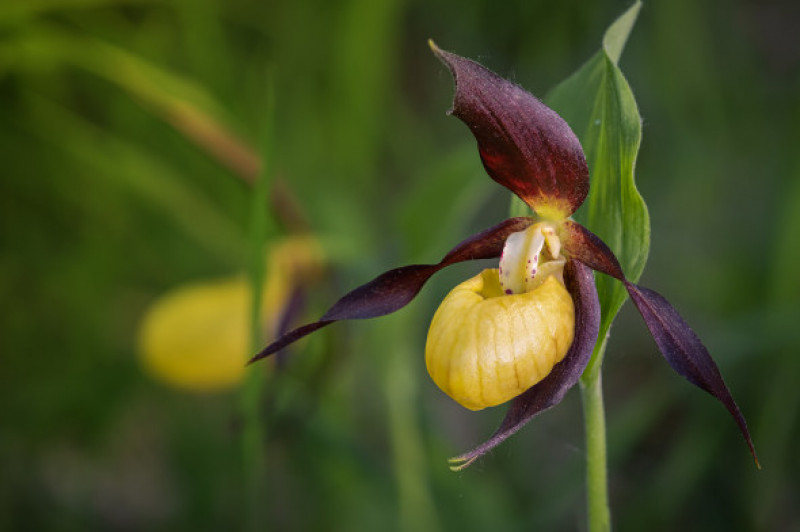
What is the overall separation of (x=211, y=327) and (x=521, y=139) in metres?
1.09

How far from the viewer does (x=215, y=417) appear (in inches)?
79.6

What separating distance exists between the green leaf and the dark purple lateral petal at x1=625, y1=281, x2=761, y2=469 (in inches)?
1.7

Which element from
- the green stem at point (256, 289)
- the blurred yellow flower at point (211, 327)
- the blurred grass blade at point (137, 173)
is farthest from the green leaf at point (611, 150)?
the blurred grass blade at point (137, 173)

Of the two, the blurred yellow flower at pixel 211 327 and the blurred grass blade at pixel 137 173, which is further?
the blurred grass blade at pixel 137 173

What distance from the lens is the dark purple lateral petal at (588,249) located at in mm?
619

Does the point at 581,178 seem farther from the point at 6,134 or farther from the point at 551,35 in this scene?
the point at 6,134

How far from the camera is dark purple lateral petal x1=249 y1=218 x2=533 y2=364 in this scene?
635mm

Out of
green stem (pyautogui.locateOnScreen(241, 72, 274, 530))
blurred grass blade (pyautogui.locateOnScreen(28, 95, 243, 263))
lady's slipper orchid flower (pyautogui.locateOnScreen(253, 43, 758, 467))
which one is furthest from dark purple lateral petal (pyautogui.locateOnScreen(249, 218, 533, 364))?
blurred grass blade (pyautogui.locateOnScreen(28, 95, 243, 263))

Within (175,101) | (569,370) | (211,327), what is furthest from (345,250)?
(569,370)

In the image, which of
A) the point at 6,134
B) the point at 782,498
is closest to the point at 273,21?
the point at 6,134

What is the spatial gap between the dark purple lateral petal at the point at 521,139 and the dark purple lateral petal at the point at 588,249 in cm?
2

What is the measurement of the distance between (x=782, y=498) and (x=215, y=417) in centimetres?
131

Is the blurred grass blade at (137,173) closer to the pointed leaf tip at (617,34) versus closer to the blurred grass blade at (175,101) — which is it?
the blurred grass blade at (175,101)

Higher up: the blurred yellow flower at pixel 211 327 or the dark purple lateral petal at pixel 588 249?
the dark purple lateral petal at pixel 588 249
